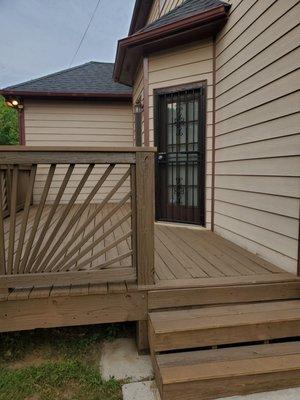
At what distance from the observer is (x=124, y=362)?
2.13 m

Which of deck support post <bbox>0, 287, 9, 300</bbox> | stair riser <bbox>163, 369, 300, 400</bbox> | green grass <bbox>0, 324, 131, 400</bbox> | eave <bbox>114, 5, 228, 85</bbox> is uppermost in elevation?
eave <bbox>114, 5, 228, 85</bbox>

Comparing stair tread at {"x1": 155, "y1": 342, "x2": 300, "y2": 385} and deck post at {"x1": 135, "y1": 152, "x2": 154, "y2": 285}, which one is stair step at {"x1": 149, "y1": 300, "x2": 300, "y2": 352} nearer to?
stair tread at {"x1": 155, "y1": 342, "x2": 300, "y2": 385}

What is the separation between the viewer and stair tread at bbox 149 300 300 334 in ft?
6.37

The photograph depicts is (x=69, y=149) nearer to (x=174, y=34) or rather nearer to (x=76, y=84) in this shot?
(x=174, y=34)

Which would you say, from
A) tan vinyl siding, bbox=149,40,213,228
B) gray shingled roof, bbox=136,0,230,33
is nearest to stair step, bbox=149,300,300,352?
tan vinyl siding, bbox=149,40,213,228

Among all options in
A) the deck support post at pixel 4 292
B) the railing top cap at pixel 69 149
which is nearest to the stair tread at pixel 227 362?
the deck support post at pixel 4 292

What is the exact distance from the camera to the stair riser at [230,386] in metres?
1.64

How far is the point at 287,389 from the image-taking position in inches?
68.4

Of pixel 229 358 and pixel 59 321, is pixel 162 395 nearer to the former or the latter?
pixel 229 358

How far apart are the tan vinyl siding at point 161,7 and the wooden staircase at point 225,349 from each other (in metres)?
4.76

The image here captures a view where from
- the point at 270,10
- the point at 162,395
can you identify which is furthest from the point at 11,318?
the point at 270,10

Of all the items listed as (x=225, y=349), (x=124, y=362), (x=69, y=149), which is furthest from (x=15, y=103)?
(x=225, y=349)

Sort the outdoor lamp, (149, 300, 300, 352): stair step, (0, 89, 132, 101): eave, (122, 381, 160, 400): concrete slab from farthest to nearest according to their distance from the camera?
the outdoor lamp, (0, 89, 132, 101): eave, (149, 300, 300, 352): stair step, (122, 381, 160, 400): concrete slab

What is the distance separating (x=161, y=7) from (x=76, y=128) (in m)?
2.83
